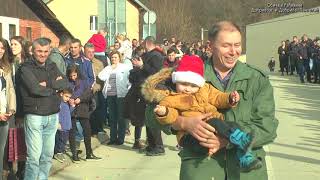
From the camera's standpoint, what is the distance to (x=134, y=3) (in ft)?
169

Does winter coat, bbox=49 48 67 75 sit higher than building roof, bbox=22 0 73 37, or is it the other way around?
building roof, bbox=22 0 73 37

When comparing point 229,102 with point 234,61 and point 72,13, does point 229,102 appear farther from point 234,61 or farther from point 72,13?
point 72,13

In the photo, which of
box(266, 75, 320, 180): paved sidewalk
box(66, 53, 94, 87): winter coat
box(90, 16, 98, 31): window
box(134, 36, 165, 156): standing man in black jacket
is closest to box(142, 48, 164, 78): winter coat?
box(134, 36, 165, 156): standing man in black jacket

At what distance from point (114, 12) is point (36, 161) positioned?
14311 millimetres

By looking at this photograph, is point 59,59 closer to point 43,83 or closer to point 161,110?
point 43,83

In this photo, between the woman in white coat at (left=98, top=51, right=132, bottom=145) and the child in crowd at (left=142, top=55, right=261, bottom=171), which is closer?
the child in crowd at (left=142, top=55, right=261, bottom=171)

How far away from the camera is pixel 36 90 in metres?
7.04

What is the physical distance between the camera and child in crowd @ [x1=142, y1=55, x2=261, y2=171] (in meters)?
3.58

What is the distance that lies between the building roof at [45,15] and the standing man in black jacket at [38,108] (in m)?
14.5

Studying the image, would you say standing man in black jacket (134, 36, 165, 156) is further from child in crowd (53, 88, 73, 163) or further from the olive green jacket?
the olive green jacket

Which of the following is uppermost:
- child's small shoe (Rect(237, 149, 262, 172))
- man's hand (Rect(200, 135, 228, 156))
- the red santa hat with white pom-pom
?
the red santa hat with white pom-pom

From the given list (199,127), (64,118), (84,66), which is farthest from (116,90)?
(199,127)

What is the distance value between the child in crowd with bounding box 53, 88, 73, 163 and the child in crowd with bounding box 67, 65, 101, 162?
0.59 ft

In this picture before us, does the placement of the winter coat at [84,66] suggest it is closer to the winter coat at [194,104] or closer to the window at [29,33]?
the winter coat at [194,104]
